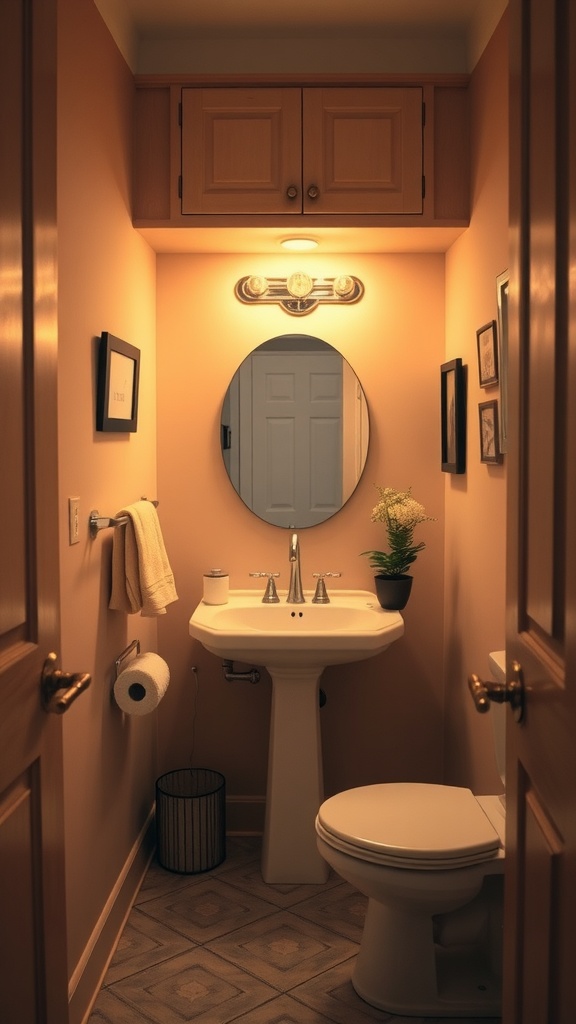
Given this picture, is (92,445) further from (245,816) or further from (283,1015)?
(245,816)

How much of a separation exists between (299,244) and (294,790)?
178cm

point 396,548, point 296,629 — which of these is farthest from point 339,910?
point 396,548

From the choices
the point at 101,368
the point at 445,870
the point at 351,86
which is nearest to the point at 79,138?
the point at 101,368

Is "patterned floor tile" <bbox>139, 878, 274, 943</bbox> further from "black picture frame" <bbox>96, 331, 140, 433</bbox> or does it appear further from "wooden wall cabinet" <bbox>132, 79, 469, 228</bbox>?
"wooden wall cabinet" <bbox>132, 79, 469, 228</bbox>

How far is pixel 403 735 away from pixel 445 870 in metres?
1.24

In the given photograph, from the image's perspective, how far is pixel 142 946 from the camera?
8.30ft

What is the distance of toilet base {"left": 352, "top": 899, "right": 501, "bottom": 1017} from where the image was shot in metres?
2.23

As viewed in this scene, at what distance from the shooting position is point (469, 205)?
2.83 metres

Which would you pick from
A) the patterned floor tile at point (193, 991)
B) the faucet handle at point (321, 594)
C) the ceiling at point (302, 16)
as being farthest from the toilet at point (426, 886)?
the ceiling at point (302, 16)

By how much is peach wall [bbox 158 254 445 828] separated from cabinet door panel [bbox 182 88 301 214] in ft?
1.25

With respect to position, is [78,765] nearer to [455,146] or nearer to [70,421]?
[70,421]

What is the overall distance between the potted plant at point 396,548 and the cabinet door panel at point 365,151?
0.93 meters

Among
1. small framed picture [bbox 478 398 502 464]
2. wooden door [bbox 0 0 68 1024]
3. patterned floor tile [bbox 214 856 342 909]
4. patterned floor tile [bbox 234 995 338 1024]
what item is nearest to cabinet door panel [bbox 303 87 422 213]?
small framed picture [bbox 478 398 502 464]

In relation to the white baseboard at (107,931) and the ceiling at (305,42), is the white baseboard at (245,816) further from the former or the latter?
the ceiling at (305,42)
